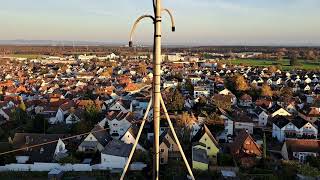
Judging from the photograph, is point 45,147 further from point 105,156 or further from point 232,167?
point 232,167

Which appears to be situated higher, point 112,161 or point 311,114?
point 311,114

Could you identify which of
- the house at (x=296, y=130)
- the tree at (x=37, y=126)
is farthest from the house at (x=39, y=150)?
the house at (x=296, y=130)

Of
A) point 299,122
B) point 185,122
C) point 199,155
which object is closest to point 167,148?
point 199,155

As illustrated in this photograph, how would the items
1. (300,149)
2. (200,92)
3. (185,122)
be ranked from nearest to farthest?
(300,149)
(185,122)
(200,92)

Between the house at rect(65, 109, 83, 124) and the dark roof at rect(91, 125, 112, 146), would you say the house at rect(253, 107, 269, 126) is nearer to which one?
the dark roof at rect(91, 125, 112, 146)

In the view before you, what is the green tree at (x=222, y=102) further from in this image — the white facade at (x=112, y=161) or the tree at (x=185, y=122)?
the white facade at (x=112, y=161)

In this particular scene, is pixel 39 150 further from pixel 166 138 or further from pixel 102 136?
pixel 166 138
